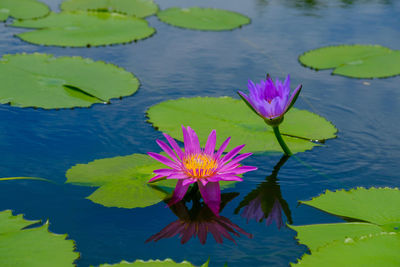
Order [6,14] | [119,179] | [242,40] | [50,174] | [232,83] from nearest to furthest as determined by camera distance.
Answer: [119,179] < [50,174] < [232,83] < [242,40] < [6,14]

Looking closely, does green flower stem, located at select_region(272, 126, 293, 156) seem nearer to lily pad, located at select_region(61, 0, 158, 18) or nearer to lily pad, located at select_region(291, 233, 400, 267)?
lily pad, located at select_region(291, 233, 400, 267)

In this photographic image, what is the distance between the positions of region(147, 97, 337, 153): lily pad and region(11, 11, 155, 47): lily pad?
1336 mm

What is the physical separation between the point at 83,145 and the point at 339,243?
1.33 meters

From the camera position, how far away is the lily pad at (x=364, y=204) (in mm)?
1938

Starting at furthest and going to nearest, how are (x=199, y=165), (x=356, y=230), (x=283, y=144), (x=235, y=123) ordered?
(x=235, y=123) < (x=283, y=144) < (x=199, y=165) < (x=356, y=230)

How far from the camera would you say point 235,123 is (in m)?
2.75

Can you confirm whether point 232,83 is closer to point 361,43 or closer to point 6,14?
point 361,43

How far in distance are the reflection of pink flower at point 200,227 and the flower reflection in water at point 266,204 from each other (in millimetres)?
103

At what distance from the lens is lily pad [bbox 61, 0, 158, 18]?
192 inches

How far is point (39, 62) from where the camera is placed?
3.42 metres

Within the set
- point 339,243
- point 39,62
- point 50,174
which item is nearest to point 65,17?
point 39,62

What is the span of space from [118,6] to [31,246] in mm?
3695

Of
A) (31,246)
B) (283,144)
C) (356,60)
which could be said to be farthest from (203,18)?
(31,246)

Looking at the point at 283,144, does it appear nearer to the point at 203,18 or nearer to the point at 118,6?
the point at 203,18
